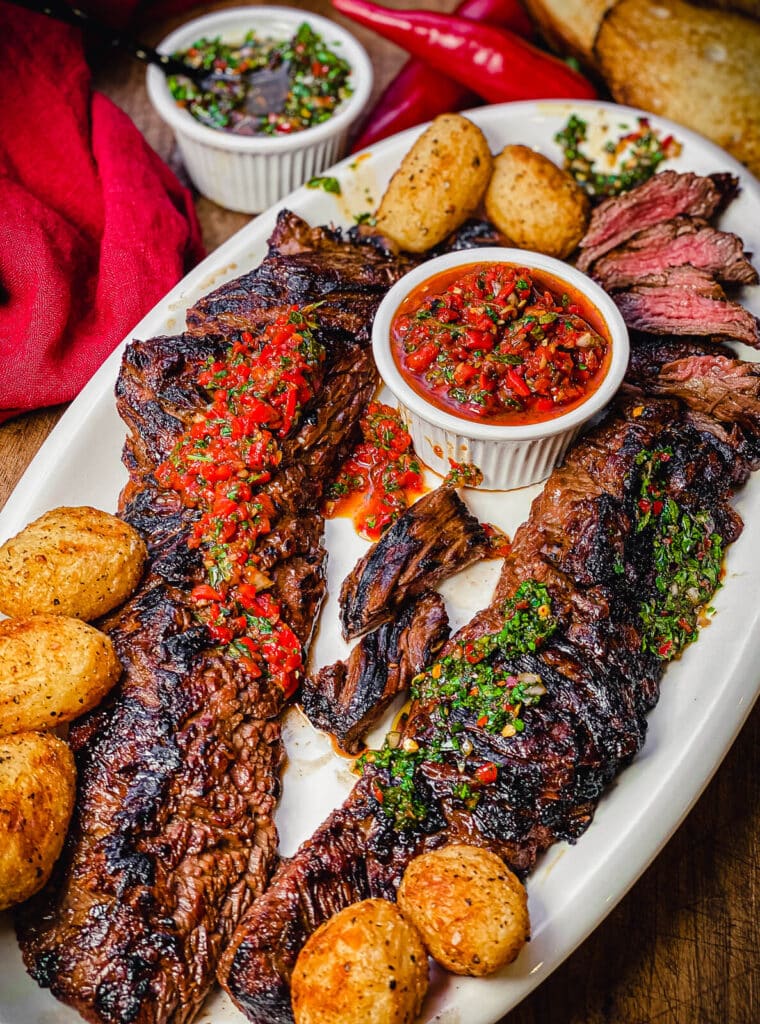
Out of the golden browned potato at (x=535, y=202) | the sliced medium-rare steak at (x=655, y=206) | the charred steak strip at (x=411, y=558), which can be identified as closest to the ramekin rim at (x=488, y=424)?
the charred steak strip at (x=411, y=558)

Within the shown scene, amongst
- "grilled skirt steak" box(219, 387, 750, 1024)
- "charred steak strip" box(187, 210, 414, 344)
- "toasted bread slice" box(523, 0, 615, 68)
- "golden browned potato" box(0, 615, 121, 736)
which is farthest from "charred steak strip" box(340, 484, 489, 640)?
"toasted bread slice" box(523, 0, 615, 68)

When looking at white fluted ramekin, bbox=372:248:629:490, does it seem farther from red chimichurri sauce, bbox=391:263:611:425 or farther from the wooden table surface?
the wooden table surface

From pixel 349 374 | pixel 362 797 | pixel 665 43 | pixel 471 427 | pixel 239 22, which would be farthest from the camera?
pixel 239 22

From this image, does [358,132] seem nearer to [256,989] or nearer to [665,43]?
[665,43]

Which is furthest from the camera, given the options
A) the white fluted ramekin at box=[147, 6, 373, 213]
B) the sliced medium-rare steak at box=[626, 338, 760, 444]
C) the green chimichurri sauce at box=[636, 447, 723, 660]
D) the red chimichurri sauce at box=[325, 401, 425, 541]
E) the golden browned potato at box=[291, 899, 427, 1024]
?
the white fluted ramekin at box=[147, 6, 373, 213]

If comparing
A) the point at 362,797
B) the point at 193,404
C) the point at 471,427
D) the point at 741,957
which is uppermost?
the point at 471,427

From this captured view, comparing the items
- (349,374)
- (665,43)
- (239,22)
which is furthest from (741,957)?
(239,22)

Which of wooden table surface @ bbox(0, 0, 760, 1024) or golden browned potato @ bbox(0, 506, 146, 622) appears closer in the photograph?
golden browned potato @ bbox(0, 506, 146, 622)

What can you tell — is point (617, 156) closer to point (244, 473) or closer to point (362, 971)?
point (244, 473)
